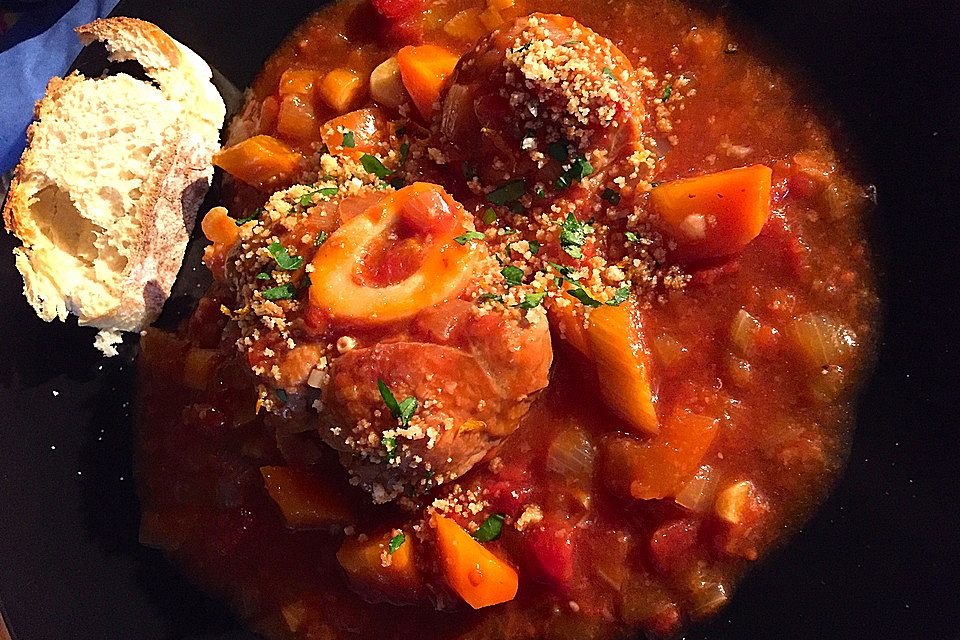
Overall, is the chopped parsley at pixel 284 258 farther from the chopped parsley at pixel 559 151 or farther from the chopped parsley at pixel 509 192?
the chopped parsley at pixel 559 151

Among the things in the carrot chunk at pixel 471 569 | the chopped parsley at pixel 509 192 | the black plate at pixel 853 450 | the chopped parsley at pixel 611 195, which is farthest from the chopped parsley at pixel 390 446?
the black plate at pixel 853 450

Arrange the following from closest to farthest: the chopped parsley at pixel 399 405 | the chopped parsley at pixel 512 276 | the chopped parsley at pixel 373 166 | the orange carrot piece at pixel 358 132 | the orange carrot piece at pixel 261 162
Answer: the chopped parsley at pixel 399 405 < the chopped parsley at pixel 512 276 < the chopped parsley at pixel 373 166 < the orange carrot piece at pixel 358 132 < the orange carrot piece at pixel 261 162

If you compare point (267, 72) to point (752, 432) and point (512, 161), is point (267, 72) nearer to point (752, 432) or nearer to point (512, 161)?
point (512, 161)

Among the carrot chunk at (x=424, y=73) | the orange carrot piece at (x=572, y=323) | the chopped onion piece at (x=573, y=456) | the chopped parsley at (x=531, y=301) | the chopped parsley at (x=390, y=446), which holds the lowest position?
the chopped onion piece at (x=573, y=456)

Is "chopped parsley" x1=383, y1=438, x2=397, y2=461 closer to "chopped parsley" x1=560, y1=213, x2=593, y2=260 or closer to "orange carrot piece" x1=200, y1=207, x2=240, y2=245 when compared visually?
"chopped parsley" x1=560, y1=213, x2=593, y2=260

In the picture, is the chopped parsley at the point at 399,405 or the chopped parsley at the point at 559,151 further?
the chopped parsley at the point at 559,151

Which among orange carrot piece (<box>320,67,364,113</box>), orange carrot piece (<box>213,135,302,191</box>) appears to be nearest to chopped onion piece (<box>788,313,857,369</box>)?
orange carrot piece (<box>320,67,364,113</box>)

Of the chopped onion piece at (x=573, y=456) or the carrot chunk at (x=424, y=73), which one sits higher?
the carrot chunk at (x=424, y=73)

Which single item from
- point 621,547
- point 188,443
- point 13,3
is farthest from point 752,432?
point 13,3
